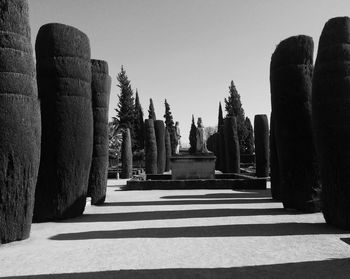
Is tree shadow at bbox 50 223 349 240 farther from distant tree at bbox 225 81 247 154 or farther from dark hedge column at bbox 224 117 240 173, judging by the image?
distant tree at bbox 225 81 247 154

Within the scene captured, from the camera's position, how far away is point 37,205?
1062 cm

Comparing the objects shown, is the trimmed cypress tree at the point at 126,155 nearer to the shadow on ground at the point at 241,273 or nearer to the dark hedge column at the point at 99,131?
the dark hedge column at the point at 99,131

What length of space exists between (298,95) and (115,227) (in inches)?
279

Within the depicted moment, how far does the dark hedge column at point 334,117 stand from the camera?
28.9 feet

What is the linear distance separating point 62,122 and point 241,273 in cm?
730

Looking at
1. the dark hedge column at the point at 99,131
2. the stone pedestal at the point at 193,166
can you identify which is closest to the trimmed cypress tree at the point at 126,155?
the stone pedestal at the point at 193,166

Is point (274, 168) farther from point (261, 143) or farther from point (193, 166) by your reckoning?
point (193, 166)

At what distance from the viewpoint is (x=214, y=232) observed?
8.59 m

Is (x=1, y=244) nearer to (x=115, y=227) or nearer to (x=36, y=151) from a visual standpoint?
(x=36, y=151)

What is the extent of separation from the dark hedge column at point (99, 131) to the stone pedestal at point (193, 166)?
10374 mm

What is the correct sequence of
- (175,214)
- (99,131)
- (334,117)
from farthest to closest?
(99,131) < (175,214) < (334,117)

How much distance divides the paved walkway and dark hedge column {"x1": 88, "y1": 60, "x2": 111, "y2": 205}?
9.95 ft

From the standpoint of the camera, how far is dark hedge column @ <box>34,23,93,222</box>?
1067 cm

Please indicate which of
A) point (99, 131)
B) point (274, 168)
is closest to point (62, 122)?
point (99, 131)
